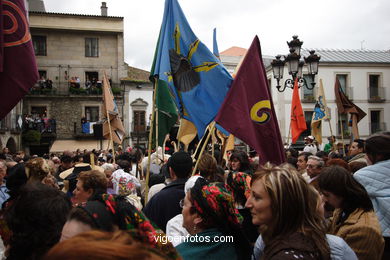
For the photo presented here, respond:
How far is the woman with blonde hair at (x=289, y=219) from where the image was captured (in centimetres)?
169

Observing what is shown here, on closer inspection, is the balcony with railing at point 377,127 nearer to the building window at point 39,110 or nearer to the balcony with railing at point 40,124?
the balcony with railing at point 40,124

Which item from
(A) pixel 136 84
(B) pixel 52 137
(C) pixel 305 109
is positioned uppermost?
(A) pixel 136 84

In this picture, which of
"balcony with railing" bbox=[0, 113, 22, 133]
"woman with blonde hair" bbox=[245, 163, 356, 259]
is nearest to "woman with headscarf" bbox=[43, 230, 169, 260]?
"woman with blonde hair" bbox=[245, 163, 356, 259]

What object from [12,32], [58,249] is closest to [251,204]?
[58,249]

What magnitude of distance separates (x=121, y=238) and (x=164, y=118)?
5.19m

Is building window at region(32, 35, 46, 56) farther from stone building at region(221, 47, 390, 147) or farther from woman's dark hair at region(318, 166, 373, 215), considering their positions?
woman's dark hair at region(318, 166, 373, 215)

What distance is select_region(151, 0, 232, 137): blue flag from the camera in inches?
183

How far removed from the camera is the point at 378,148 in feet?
10.3

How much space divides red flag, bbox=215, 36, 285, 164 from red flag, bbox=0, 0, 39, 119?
6.17 ft

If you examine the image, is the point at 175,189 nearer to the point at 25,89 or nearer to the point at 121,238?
the point at 25,89

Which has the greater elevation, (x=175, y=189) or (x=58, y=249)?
(x=58, y=249)

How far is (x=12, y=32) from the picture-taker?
296 centimetres

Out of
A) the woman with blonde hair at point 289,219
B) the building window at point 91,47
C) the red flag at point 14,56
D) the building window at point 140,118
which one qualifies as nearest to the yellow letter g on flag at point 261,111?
the woman with blonde hair at point 289,219

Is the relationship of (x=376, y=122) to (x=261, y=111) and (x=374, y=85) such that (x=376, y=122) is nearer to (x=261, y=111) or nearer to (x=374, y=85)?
(x=374, y=85)
